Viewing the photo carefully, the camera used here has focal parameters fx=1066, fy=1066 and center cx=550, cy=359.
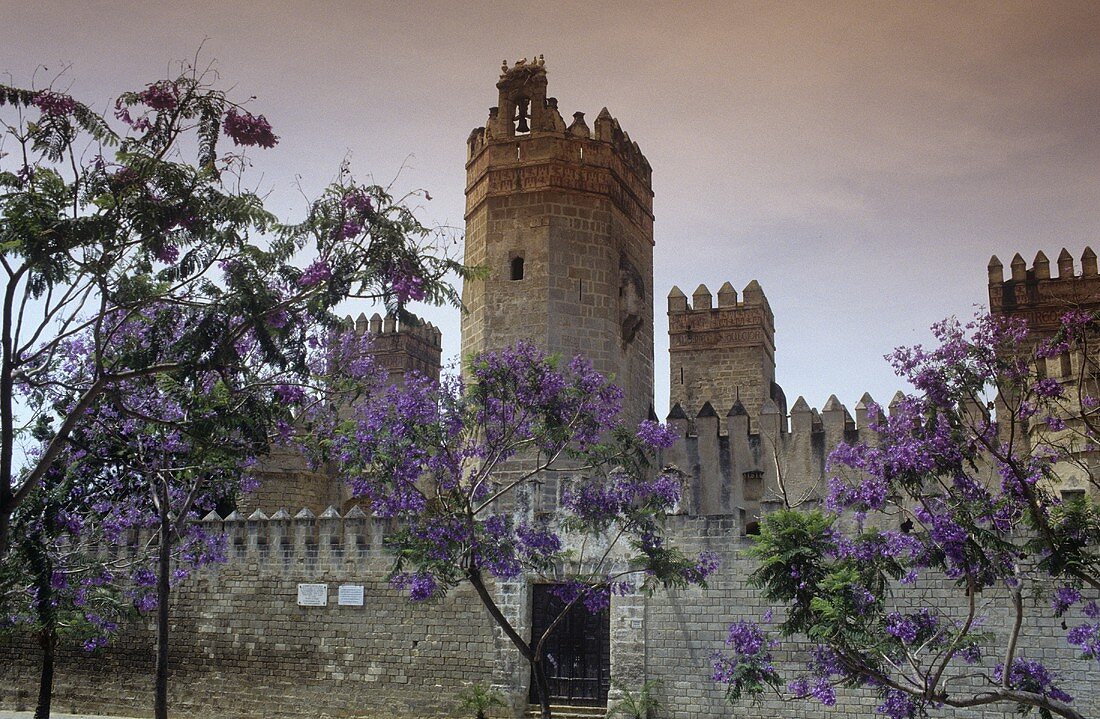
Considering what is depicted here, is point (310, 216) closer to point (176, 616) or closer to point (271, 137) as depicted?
point (271, 137)

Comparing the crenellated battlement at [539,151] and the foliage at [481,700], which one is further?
the crenellated battlement at [539,151]

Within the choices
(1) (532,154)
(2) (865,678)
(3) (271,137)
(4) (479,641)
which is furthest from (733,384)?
(3) (271,137)

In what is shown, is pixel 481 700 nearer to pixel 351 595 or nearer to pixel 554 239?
pixel 351 595

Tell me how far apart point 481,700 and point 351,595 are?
9.23 ft

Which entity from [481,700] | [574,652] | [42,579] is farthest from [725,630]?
[42,579]

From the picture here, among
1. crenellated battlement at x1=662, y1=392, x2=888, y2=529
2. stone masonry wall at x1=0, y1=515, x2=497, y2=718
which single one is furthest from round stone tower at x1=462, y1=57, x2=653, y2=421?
stone masonry wall at x1=0, y1=515, x2=497, y2=718

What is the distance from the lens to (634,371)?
2006 cm

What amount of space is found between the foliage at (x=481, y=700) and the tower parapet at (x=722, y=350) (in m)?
14.4

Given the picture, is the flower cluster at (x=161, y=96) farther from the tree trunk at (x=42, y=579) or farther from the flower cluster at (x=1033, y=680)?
the flower cluster at (x=1033, y=680)

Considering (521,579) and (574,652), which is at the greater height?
(521,579)

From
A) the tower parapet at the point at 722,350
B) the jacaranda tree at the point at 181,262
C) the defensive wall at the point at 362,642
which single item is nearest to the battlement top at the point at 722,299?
the tower parapet at the point at 722,350

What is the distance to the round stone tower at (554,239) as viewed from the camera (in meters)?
18.8

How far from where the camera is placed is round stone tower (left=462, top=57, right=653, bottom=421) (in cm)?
1884

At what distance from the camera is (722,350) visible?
29.2 metres
